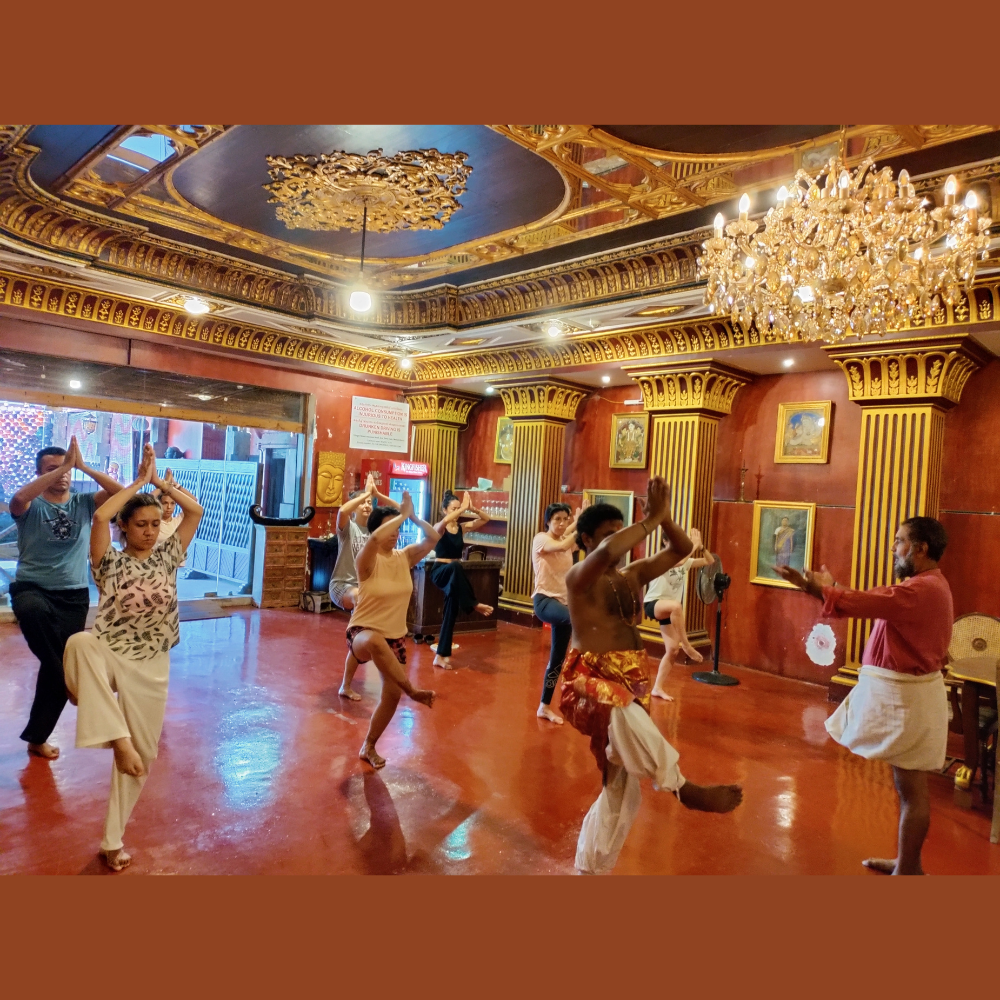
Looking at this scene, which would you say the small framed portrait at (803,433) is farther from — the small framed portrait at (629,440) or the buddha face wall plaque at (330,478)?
the buddha face wall plaque at (330,478)

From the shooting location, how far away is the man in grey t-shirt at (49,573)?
413cm

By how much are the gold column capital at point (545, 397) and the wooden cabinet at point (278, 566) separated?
3653 mm

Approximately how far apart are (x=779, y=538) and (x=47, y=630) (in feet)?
22.9

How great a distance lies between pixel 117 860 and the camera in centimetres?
302

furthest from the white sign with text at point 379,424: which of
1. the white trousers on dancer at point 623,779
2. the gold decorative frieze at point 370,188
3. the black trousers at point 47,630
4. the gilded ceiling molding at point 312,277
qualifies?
the white trousers on dancer at point 623,779

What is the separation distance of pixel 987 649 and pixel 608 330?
4950 millimetres

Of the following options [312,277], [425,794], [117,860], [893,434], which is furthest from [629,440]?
[117,860]

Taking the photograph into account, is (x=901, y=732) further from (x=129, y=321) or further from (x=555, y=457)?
(x=129, y=321)

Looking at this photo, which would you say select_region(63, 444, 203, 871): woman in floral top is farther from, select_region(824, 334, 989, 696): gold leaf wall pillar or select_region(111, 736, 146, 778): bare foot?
select_region(824, 334, 989, 696): gold leaf wall pillar

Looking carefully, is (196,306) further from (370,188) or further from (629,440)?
(629,440)

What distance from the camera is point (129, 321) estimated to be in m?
8.14

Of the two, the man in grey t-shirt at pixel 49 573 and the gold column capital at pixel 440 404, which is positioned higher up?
the gold column capital at pixel 440 404

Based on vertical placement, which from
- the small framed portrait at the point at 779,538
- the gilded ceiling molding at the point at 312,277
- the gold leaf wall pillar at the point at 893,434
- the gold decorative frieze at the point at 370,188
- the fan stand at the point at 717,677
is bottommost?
the fan stand at the point at 717,677

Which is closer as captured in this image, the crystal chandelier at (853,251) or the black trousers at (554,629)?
the crystal chandelier at (853,251)
